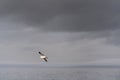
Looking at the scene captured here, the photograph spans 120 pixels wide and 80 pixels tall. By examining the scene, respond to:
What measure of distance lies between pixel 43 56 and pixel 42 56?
0.17 m

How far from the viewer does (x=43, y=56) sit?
171ft

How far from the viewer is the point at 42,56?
5200 cm
